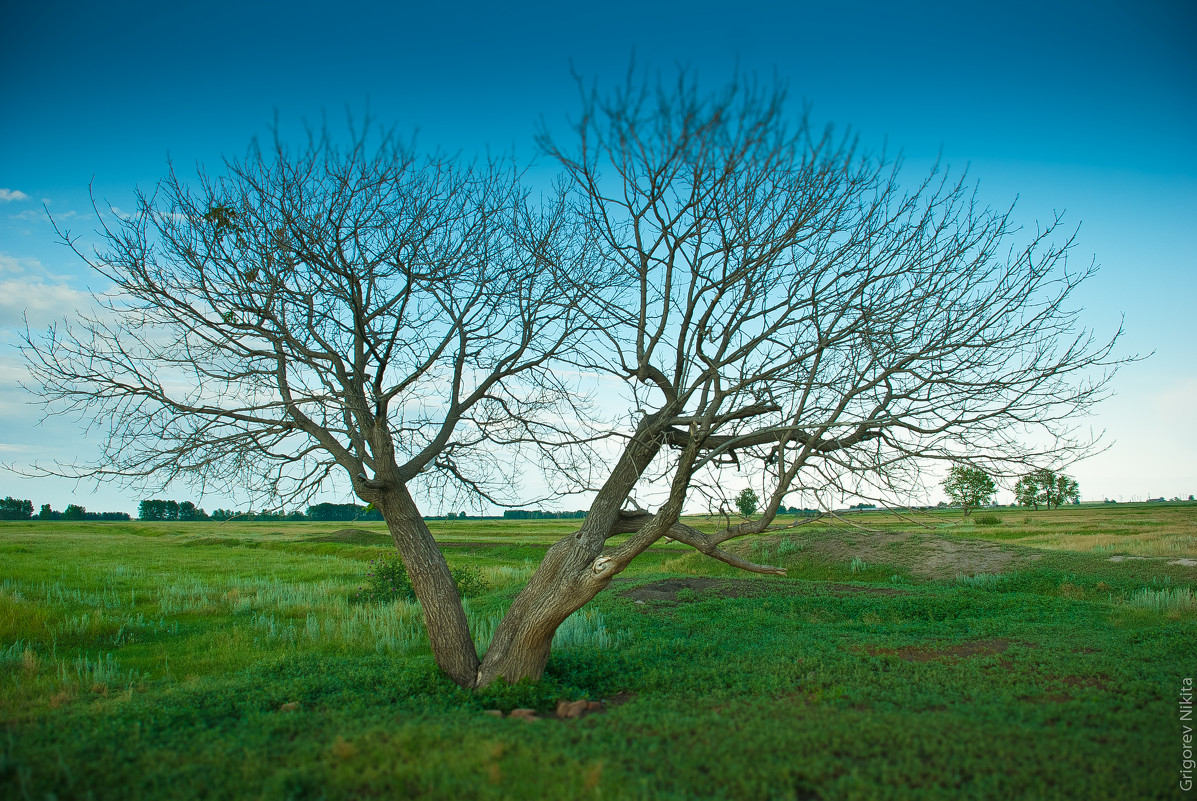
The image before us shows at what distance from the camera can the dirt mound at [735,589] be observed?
16.3 m

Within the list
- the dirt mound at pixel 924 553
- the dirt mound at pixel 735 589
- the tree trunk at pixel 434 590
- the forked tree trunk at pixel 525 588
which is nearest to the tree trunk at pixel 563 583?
the forked tree trunk at pixel 525 588

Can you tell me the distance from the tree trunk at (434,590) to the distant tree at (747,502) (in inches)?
150

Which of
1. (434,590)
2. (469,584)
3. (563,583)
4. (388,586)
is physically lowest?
(469,584)

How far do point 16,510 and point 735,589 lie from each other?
85816 mm

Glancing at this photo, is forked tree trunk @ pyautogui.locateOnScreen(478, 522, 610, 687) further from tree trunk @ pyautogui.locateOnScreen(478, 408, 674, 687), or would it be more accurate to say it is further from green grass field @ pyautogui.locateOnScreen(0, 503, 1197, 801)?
green grass field @ pyautogui.locateOnScreen(0, 503, 1197, 801)

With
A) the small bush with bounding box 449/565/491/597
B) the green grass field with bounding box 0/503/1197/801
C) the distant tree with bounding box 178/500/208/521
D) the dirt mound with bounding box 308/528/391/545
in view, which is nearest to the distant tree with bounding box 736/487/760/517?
the green grass field with bounding box 0/503/1197/801

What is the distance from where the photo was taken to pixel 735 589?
55.4 feet

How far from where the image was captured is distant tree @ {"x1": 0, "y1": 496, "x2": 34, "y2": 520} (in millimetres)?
68125

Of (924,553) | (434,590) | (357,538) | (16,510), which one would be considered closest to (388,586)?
(434,590)

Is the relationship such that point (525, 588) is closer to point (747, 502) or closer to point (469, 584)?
point (747, 502)

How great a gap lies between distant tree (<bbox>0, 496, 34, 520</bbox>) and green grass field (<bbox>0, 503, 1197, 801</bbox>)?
6867 cm

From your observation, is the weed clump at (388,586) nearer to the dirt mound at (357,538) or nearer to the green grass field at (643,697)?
the green grass field at (643,697)

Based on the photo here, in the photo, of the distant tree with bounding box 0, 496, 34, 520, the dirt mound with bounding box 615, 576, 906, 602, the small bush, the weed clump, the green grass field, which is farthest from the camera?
the distant tree with bounding box 0, 496, 34, 520

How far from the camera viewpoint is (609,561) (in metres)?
7.51
